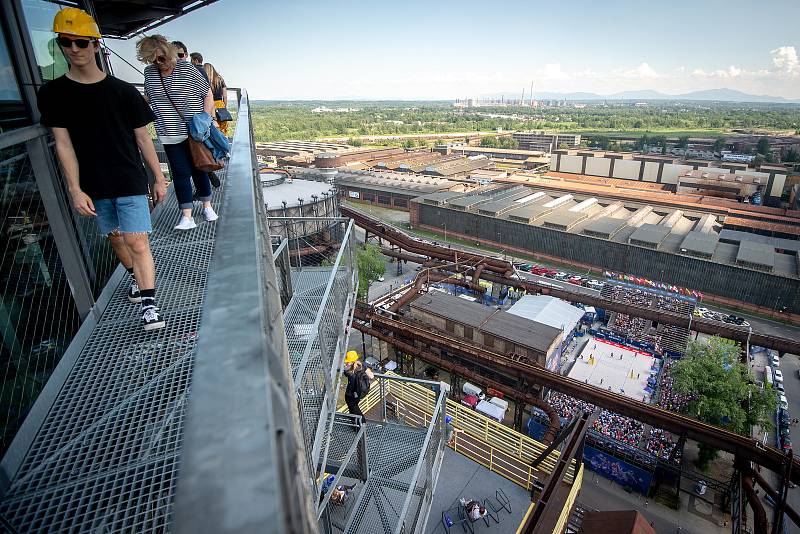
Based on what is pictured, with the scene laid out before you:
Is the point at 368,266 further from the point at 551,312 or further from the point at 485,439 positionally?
the point at 485,439

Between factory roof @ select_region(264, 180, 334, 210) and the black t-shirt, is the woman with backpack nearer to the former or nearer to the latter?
Result: the black t-shirt

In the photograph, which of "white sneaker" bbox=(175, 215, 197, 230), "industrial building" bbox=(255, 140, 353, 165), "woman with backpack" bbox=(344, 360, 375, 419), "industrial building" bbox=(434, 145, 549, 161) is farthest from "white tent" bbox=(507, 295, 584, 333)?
"industrial building" bbox=(434, 145, 549, 161)

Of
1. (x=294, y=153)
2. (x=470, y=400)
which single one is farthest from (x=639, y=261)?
(x=294, y=153)

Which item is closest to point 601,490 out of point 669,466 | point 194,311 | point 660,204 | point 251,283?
point 669,466

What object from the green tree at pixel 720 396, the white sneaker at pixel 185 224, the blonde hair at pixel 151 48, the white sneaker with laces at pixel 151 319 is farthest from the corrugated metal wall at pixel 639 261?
the white sneaker with laces at pixel 151 319

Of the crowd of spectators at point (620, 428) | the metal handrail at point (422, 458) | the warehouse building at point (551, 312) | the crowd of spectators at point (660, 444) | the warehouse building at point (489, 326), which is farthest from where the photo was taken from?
the warehouse building at point (551, 312)

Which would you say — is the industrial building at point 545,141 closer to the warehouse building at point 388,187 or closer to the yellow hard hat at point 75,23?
the warehouse building at point 388,187

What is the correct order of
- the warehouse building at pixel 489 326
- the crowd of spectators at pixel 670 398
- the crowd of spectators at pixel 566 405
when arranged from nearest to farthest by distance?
the crowd of spectators at pixel 566 405 → the crowd of spectators at pixel 670 398 → the warehouse building at pixel 489 326
